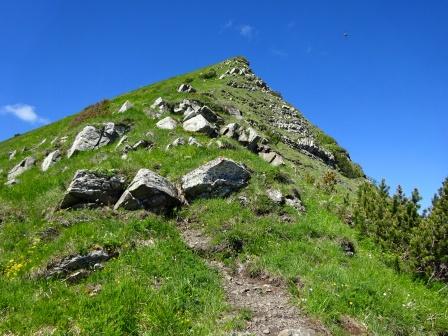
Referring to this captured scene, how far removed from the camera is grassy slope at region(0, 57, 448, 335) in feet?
32.0

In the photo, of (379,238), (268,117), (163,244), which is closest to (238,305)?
(163,244)

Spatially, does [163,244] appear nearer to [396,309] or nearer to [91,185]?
[91,185]

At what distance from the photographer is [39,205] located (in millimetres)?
16141

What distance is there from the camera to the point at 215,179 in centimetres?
1652

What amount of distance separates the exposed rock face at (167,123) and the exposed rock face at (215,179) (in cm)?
713

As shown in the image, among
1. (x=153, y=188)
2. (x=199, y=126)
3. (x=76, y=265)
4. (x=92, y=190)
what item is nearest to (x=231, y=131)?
(x=199, y=126)

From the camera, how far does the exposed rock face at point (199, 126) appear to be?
22.9m

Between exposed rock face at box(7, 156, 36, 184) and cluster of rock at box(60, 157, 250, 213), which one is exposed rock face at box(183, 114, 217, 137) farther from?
exposed rock face at box(7, 156, 36, 184)

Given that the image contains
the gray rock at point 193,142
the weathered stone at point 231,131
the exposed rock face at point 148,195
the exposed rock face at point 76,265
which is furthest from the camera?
the weathered stone at point 231,131

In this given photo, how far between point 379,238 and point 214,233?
5.88m

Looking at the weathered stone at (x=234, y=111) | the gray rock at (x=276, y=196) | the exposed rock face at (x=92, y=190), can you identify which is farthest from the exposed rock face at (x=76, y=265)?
the weathered stone at (x=234, y=111)

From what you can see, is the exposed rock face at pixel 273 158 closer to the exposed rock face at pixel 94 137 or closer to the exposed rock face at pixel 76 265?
the exposed rock face at pixel 94 137

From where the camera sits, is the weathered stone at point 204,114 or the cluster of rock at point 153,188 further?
the weathered stone at point 204,114

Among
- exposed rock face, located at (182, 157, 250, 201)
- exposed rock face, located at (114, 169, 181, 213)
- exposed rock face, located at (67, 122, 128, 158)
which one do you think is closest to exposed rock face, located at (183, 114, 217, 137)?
exposed rock face, located at (67, 122, 128, 158)
